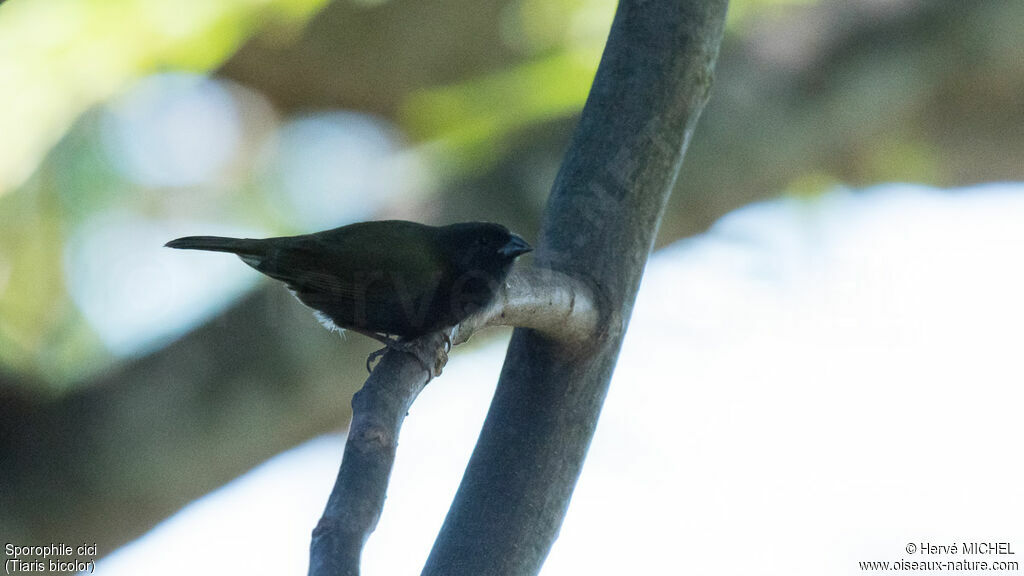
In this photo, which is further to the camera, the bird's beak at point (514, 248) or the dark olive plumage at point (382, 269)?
the bird's beak at point (514, 248)

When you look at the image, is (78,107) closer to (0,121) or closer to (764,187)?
(0,121)

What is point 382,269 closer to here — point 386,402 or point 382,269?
point 382,269

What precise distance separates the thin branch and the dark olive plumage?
0.19m

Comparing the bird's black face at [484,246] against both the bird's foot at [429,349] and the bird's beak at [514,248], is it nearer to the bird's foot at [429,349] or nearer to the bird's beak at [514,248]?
the bird's beak at [514,248]

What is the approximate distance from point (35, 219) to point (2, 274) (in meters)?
0.27

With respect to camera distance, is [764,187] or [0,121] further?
[764,187]

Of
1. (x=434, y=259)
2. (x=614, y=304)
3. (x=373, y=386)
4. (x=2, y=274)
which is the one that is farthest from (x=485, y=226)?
(x=2, y=274)

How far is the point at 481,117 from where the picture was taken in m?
4.14

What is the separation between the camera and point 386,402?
1520 mm

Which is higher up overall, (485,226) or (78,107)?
(78,107)

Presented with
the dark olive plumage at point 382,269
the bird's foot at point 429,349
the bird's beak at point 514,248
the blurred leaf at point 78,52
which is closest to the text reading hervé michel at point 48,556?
the blurred leaf at point 78,52

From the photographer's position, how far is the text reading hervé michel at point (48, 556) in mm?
3740

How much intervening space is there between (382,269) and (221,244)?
410mm

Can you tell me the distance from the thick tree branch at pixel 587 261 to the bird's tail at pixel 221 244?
0.73 m
